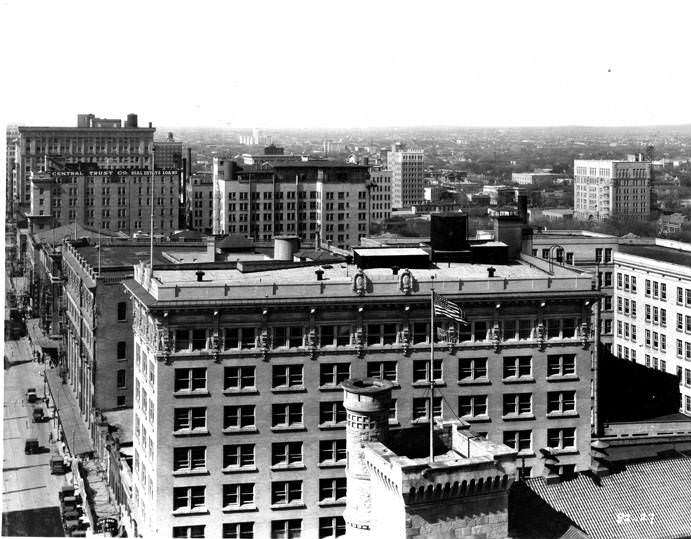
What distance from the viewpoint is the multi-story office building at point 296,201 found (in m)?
171

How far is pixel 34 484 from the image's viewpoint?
84.2 metres

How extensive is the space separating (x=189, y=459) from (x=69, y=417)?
1830 inches

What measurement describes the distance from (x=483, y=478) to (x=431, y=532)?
261 centimetres

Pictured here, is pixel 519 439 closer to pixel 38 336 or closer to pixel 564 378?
pixel 564 378

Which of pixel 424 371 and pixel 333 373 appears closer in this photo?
pixel 333 373

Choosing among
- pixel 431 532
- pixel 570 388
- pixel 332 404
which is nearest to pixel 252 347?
pixel 332 404

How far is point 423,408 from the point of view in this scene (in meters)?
59.8

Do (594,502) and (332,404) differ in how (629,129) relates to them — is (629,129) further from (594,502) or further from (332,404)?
(594,502)

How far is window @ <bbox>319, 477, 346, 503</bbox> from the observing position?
58.0m

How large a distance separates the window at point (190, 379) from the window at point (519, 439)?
16313mm

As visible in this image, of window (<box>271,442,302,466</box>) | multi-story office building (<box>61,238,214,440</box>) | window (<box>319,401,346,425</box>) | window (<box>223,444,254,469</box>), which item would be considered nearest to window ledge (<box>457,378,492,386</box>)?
window (<box>319,401,346,425</box>)

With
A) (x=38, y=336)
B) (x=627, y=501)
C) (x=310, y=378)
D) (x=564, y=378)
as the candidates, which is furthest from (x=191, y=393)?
(x=38, y=336)

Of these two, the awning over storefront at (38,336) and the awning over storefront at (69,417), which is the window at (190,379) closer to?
the awning over storefront at (69,417)

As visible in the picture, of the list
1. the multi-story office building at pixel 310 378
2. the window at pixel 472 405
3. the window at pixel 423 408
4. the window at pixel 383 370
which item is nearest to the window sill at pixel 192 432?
the multi-story office building at pixel 310 378
